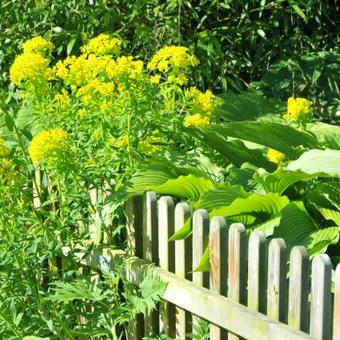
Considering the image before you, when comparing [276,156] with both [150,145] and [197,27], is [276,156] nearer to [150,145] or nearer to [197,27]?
[150,145]

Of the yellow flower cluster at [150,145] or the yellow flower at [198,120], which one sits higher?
the yellow flower at [198,120]

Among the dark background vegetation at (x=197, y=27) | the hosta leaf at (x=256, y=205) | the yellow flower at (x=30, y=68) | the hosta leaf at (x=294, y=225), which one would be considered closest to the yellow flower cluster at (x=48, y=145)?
the yellow flower at (x=30, y=68)

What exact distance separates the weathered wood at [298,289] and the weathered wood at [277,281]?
0.04 m

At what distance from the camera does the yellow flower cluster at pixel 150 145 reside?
3.79 meters

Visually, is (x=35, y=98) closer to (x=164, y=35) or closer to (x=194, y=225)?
(x=194, y=225)

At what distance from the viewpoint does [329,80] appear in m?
6.86

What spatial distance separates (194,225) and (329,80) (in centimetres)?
360

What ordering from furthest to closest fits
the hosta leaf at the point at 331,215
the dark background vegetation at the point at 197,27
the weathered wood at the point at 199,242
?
the dark background vegetation at the point at 197,27 < the hosta leaf at the point at 331,215 < the weathered wood at the point at 199,242

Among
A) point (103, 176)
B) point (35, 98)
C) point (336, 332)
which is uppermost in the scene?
point (35, 98)

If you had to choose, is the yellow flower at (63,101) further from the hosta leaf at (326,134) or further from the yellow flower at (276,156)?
the hosta leaf at (326,134)

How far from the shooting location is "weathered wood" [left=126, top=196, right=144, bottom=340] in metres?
3.91

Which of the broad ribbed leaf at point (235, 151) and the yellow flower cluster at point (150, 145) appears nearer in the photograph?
the yellow flower cluster at point (150, 145)

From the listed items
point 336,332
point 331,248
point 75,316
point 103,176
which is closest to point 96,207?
point 103,176

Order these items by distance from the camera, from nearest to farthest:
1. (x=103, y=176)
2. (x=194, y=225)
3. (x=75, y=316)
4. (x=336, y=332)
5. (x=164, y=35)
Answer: (x=336, y=332) → (x=194, y=225) → (x=103, y=176) → (x=75, y=316) → (x=164, y=35)
